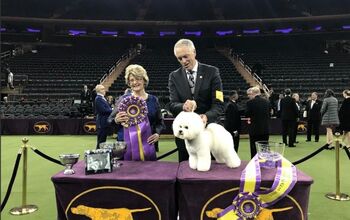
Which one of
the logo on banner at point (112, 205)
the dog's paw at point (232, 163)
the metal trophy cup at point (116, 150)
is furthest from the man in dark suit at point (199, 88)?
the logo on banner at point (112, 205)

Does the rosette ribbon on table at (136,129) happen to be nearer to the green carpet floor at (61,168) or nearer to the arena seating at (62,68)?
the green carpet floor at (61,168)

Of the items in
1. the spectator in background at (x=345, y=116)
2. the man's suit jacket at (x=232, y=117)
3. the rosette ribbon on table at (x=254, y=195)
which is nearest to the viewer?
the rosette ribbon on table at (x=254, y=195)

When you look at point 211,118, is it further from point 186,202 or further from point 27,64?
point 27,64

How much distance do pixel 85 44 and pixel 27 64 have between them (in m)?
5.70

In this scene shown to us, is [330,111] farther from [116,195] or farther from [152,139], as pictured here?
[116,195]

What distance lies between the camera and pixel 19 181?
14.6ft

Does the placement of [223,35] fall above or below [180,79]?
above

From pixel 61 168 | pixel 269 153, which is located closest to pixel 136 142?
pixel 269 153

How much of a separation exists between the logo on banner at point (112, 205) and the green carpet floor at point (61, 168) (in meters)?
1.29

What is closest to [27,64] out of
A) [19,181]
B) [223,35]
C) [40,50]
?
[40,50]

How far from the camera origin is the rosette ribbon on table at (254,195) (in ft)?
6.34

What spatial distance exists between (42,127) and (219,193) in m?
9.35

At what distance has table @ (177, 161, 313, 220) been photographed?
77.6 inches

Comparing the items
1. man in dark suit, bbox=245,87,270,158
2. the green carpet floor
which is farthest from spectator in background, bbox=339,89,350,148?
man in dark suit, bbox=245,87,270,158
